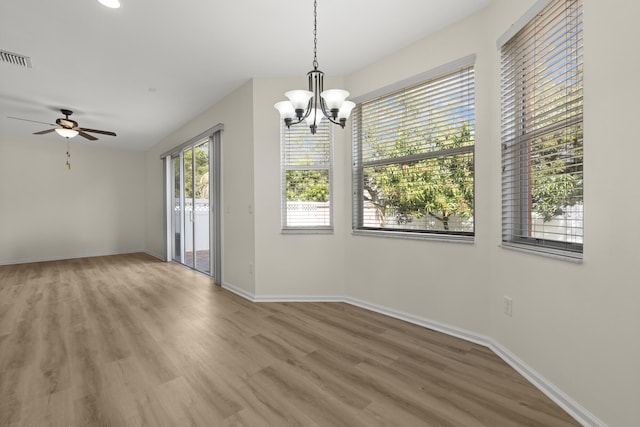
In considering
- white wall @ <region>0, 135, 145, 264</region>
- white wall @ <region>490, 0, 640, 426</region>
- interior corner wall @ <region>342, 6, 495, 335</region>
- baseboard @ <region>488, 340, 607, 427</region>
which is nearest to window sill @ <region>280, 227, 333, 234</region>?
interior corner wall @ <region>342, 6, 495, 335</region>

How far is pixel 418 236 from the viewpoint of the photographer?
2.75 meters

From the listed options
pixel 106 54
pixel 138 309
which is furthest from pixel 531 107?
pixel 138 309

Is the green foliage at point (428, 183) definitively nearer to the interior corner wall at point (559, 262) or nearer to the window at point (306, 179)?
the interior corner wall at point (559, 262)

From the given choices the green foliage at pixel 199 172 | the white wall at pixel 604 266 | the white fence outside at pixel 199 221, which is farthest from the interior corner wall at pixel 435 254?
the white fence outside at pixel 199 221

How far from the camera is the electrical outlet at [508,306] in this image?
211 cm

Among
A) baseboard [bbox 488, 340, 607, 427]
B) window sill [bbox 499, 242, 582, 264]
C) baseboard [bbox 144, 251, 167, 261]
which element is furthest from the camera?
baseboard [bbox 144, 251, 167, 261]

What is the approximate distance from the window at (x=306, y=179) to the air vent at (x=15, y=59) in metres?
2.65

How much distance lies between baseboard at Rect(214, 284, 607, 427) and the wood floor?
6cm

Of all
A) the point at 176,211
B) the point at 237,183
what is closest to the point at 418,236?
the point at 237,183

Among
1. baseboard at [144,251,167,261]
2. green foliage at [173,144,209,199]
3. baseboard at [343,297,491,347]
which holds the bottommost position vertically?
baseboard at [343,297,491,347]

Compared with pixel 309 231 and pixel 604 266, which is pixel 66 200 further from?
pixel 604 266

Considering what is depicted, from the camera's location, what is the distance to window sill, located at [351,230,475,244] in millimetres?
2481

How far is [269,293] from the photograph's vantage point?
351 centimetres

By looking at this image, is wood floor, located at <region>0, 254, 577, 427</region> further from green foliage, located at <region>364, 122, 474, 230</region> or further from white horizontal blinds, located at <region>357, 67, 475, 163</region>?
white horizontal blinds, located at <region>357, 67, 475, 163</region>
